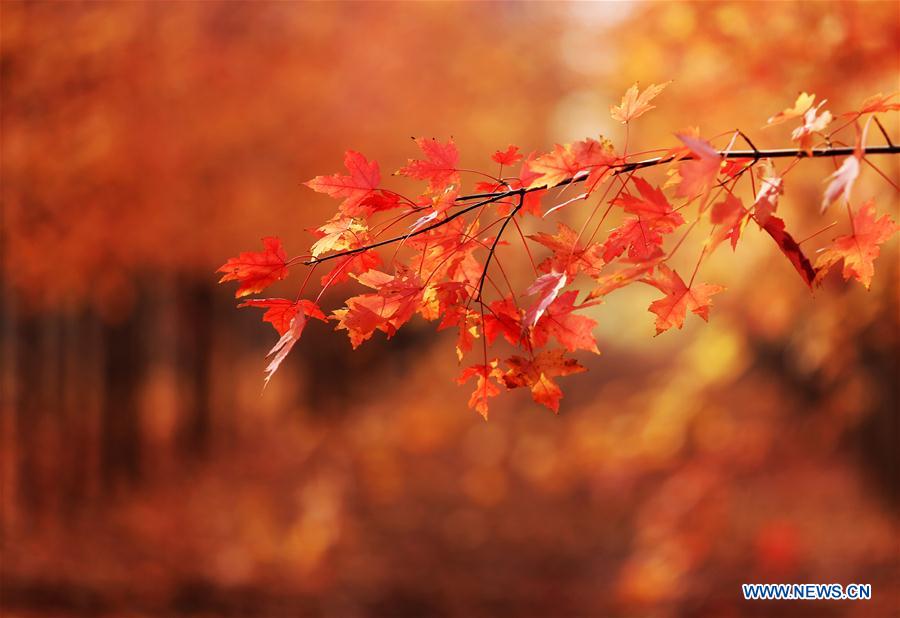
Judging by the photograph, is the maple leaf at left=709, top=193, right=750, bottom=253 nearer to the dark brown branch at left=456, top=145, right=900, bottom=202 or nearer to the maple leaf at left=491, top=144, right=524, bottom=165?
the dark brown branch at left=456, top=145, right=900, bottom=202

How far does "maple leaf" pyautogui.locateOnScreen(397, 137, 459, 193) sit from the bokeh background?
9.85 feet

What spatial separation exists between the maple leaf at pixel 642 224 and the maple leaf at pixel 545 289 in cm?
12

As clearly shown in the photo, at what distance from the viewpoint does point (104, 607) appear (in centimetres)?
571

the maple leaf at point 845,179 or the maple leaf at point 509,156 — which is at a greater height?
the maple leaf at point 509,156

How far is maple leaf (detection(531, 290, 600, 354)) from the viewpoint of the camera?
4.66 ft

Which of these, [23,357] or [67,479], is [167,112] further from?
[67,479]

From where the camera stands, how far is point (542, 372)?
1408mm

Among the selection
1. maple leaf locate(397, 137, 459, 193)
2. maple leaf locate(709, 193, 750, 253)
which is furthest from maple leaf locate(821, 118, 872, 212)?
maple leaf locate(397, 137, 459, 193)

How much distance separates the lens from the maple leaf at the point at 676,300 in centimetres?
140

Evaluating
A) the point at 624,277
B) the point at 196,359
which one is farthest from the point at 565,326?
the point at 196,359

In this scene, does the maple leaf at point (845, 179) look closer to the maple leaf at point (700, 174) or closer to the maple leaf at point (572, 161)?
the maple leaf at point (700, 174)

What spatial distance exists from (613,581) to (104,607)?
3472mm

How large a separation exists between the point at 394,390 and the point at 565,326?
7.84 m

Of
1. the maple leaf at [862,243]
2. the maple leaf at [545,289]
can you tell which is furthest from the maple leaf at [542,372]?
the maple leaf at [862,243]
